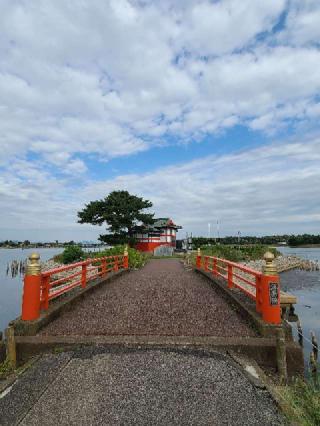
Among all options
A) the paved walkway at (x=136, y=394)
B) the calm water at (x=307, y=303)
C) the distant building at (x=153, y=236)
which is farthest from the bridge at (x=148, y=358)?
the distant building at (x=153, y=236)

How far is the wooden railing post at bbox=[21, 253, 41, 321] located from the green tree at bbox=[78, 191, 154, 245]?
33547 mm

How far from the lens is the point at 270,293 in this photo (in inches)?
223

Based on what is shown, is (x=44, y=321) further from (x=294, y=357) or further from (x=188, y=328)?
(x=294, y=357)

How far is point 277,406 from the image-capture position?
3480 mm

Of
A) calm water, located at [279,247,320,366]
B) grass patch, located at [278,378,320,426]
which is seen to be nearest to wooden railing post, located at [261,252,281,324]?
grass patch, located at [278,378,320,426]

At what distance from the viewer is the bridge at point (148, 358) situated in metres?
3.38

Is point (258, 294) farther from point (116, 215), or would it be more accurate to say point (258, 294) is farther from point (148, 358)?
point (116, 215)

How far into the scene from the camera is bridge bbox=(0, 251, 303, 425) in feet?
11.1

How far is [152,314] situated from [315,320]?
11334mm

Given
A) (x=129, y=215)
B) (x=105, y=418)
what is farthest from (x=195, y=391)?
(x=129, y=215)

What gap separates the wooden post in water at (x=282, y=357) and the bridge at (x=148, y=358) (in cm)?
1

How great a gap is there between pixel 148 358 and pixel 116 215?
3552cm

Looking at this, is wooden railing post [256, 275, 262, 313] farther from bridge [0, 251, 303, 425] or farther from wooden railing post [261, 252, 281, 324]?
wooden railing post [261, 252, 281, 324]

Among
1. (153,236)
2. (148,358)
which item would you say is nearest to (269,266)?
(148,358)
